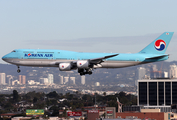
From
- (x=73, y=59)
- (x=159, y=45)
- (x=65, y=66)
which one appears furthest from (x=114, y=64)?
(x=159, y=45)

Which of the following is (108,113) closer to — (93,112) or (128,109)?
(93,112)

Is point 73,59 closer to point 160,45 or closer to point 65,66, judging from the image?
point 65,66

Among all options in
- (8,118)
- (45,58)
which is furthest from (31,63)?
(8,118)

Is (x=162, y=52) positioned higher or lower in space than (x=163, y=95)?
higher

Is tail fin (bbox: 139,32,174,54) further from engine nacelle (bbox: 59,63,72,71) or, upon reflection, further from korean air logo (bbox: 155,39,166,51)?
engine nacelle (bbox: 59,63,72,71)

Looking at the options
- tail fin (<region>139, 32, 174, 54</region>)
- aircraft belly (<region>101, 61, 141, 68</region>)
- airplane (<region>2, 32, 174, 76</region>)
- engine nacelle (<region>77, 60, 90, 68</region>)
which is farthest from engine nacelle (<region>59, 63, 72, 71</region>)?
tail fin (<region>139, 32, 174, 54</region>)

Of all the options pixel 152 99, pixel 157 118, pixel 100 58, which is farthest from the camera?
pixel 152 99
